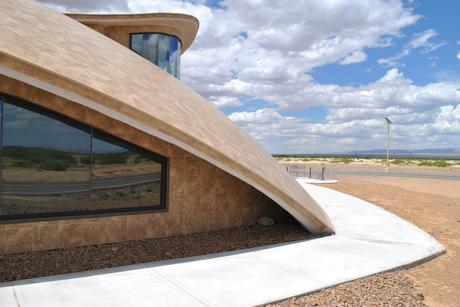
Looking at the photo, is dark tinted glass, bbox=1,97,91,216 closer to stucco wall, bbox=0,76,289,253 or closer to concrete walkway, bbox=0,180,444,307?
stucco wall, bbox=0,76,289,253

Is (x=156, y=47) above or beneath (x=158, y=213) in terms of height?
above

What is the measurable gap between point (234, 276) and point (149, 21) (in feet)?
48.0

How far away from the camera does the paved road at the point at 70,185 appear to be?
283 inches

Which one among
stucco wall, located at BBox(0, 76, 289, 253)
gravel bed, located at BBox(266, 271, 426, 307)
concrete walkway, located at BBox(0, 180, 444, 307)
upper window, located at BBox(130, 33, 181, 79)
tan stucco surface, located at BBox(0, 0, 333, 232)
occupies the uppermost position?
upper window, located at BBox(130, 33, 181, 79)

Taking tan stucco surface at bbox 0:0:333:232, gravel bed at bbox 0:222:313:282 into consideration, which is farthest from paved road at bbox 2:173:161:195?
tan stucco surface at bbox 0:0:333:232

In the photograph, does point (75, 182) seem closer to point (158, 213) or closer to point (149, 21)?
point (158, 213)

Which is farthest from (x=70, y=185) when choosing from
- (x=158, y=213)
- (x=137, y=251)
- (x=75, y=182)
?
(x=158, y=213)

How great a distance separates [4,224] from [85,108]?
101 inches

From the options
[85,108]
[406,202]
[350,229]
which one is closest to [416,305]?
[350,229]

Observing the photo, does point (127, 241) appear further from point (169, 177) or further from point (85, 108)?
point (85, 108)

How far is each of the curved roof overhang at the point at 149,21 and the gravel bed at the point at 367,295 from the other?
15.1m

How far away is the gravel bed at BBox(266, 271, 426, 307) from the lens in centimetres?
549

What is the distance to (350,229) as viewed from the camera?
10.2 meters

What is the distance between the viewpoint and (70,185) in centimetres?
774
